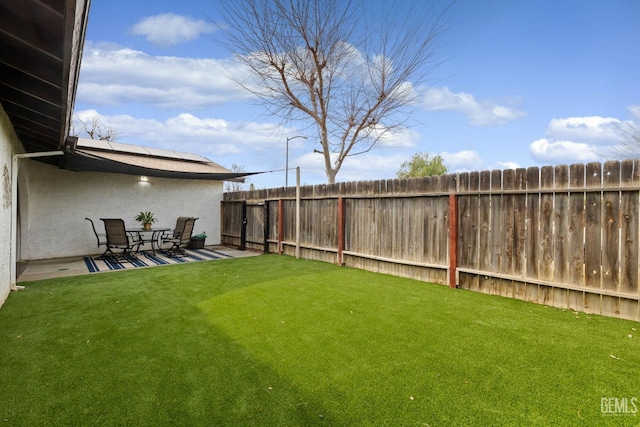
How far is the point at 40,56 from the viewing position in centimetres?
234

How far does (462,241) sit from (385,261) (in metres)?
1.59

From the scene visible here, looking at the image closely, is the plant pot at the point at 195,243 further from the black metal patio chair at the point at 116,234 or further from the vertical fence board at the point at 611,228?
the vertical fence board at the point at 611,228

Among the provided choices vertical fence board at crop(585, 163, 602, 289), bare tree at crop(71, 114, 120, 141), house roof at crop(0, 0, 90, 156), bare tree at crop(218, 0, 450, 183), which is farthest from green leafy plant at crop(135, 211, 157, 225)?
bare tree at crop(71, 114, 120, 141)

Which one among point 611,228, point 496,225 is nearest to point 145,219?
point 496,225

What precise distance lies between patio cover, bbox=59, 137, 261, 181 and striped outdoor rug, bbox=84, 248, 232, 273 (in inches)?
92.1

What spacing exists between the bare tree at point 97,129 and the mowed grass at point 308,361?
55.0 ft

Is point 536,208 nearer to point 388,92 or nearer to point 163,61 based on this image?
point 388,92

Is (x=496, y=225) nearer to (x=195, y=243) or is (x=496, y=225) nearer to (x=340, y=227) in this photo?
(x=340, y=227)

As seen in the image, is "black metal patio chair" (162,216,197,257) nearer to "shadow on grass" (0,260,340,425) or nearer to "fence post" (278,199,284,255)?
"fence post" (278,199,284,255)

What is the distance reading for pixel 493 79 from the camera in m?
8.81

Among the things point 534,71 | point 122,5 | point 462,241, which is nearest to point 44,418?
point 462,241

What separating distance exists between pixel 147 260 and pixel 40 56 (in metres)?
6.14

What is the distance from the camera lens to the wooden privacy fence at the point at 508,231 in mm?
3357

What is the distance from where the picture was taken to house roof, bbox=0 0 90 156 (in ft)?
A: 5.98
